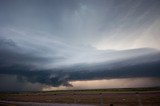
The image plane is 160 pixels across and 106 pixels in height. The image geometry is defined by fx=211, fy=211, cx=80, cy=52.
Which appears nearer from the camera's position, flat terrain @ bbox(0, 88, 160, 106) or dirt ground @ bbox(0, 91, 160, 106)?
dirt ground @ bbox(0, 91, 160, 106)

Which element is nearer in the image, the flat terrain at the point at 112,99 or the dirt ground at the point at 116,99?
the dirt ground at the point at 116,99

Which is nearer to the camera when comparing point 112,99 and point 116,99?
point 112,99
